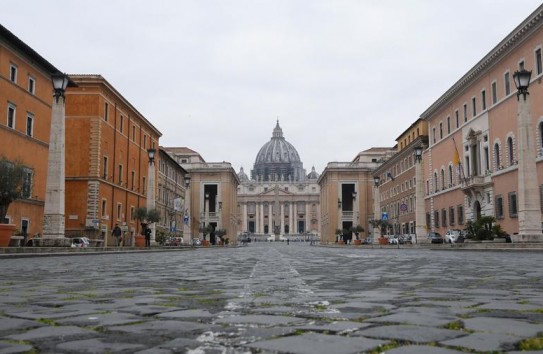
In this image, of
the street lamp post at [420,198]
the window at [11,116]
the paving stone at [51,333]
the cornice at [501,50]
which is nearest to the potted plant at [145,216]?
the window at [11,116]

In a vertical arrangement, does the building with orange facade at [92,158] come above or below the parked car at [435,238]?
above

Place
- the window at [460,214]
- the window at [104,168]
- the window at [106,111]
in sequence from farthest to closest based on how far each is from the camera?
the window at [460,214]
the window at [106,111]
the window at [104,168]

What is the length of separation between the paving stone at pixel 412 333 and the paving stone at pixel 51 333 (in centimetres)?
172

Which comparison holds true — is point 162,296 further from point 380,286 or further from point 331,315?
point 380,286

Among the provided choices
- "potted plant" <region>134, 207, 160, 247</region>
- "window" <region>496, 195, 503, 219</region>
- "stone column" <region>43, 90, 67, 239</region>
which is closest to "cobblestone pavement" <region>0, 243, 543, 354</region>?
"stone column" <region>43, 90, 67, 239</region>

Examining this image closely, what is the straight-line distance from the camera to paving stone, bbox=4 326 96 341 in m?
3.25

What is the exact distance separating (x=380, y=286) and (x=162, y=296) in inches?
109

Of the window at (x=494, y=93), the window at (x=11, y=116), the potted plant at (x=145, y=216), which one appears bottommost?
the potted plant at (x=145, y=216)

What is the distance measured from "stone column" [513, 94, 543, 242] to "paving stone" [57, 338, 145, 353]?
24414mm

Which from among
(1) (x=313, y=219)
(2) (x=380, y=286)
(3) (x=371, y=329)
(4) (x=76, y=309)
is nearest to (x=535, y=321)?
(3) (x=371, y=329)

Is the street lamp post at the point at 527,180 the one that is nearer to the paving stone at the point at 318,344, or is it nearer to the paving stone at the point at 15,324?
the paving stone at the point at 318,344

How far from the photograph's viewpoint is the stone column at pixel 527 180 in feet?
80.4

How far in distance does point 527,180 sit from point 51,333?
2509 centimetres

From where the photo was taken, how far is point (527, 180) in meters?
24.8
